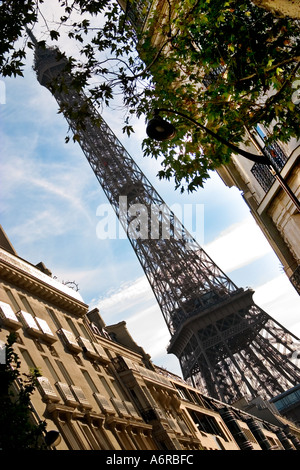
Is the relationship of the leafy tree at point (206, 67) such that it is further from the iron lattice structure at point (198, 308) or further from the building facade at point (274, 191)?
the iron lattice structure at point (198, 308)

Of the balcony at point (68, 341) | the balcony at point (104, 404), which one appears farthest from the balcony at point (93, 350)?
the balcony at point (104, 404)

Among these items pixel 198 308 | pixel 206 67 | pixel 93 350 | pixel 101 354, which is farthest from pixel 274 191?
pixel 198 308

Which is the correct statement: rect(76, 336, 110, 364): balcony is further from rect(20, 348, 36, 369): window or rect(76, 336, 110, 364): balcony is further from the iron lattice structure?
the iron lattice structure

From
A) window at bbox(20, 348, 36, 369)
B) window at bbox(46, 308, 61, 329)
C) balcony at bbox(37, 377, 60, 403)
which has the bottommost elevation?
balcony at bbox(37, 377, 60, 403)

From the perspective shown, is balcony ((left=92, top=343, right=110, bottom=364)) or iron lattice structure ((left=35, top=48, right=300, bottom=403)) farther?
iron lattice structure ((left=35, top=48, right=300, bottom=403))

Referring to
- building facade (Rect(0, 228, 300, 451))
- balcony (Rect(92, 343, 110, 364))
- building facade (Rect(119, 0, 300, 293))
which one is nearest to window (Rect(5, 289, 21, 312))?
building facade (Rect(0, 228, 300, 451))

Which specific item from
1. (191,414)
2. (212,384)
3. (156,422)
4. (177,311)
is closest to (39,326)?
(156,422)

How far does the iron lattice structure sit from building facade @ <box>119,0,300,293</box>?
5695cm

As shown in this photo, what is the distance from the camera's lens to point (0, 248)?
28031 millimetres

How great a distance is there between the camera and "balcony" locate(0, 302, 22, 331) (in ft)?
80.0

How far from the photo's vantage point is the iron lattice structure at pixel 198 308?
81.4 metres

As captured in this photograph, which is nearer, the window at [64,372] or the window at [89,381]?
the window at [64,372]

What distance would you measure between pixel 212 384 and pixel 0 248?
5573 centimetres
